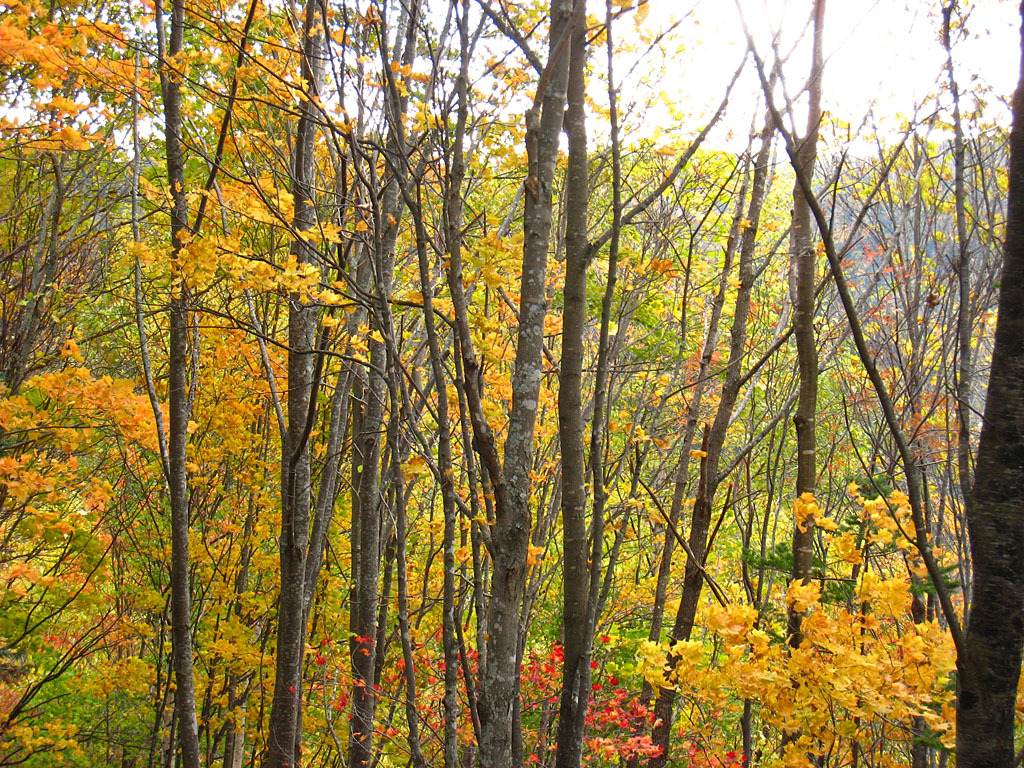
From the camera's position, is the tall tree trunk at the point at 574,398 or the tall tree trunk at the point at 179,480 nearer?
the tall tree trunk at the point at 574,398

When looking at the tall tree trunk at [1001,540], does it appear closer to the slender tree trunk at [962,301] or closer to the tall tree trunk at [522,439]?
the tall tree trunk at [522,439]

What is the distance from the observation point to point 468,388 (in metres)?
2.17

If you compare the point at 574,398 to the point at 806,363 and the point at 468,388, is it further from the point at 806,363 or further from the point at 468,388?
the point at 806,363

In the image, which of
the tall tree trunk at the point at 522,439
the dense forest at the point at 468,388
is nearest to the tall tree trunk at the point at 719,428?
the dense forest at the point at 468,388

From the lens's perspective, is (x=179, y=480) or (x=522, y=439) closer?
(x=522, y=439)

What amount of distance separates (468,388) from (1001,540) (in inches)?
54.5

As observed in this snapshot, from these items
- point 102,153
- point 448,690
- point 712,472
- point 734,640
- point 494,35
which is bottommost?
point 448,690

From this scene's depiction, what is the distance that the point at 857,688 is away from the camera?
8.08 feet

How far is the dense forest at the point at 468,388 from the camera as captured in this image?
7.26 feet

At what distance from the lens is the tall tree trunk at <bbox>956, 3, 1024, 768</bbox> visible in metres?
1.58

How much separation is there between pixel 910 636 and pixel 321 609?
193 inches

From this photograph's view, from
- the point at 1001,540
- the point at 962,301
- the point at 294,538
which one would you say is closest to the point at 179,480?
the point at 294,538

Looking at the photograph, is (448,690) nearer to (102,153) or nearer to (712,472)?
(712,472)

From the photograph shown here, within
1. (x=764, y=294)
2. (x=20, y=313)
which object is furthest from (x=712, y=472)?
(x=20, y=313)
